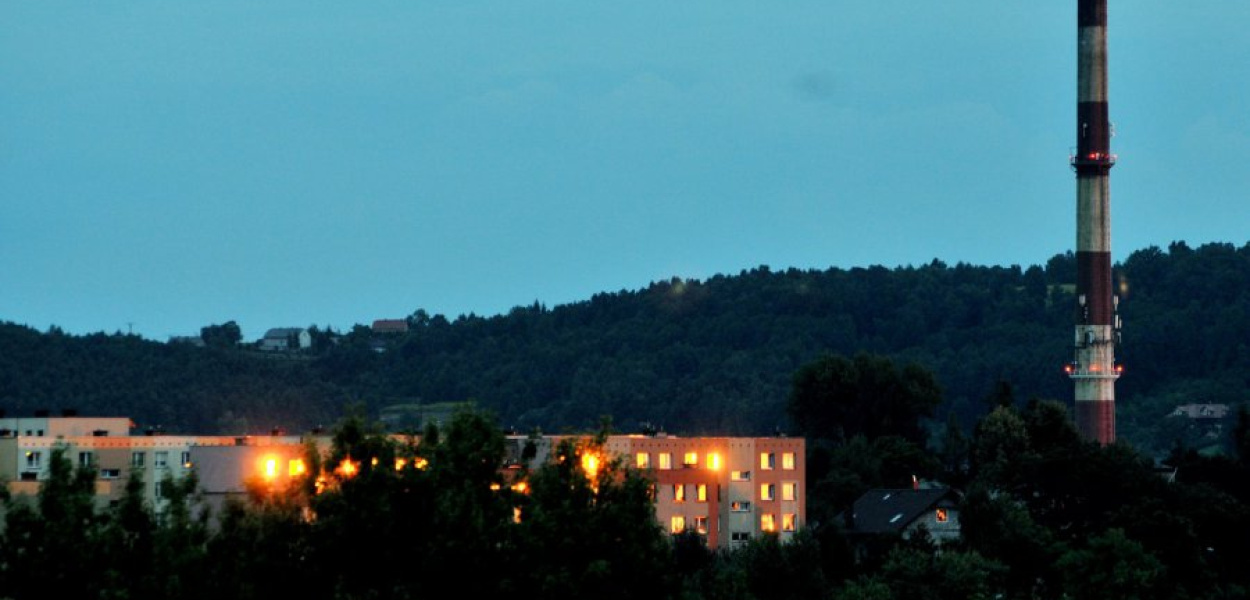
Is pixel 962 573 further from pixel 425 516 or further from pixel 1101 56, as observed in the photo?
pixel 1101 56

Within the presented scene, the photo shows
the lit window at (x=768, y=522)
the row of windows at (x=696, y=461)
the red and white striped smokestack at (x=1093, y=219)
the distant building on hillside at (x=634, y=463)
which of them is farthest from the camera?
the red and white striped smokestack at (x=1093, y=219)

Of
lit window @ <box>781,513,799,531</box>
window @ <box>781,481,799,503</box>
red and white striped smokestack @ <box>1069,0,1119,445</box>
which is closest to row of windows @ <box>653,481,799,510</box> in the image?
window @ <box>781,481,799,503</box>

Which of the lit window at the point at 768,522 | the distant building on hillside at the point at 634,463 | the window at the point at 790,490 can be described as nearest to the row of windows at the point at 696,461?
the distant building on hillside at the point at 634,463

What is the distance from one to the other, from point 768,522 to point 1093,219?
28.8 m

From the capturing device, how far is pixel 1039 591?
9156 cm

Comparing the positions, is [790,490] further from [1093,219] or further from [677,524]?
[1093,219]

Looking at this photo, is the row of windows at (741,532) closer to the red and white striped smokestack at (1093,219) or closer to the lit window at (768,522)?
the lit window at (768,522)

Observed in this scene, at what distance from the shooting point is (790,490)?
361 feet

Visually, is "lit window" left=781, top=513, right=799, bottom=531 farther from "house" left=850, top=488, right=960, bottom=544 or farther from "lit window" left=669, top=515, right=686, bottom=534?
"lit window" left=669, top=515, right=686, bottom=534

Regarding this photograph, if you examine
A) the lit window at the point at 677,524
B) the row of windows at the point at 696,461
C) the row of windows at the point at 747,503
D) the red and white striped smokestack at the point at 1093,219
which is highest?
the red and white striped smokestack at the point at 1093,219

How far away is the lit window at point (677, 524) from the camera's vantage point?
105 m

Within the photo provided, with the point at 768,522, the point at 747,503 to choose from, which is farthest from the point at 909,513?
the point at 747,503

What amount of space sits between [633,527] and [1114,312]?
7407 centimetres

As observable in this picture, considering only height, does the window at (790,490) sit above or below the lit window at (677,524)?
above
